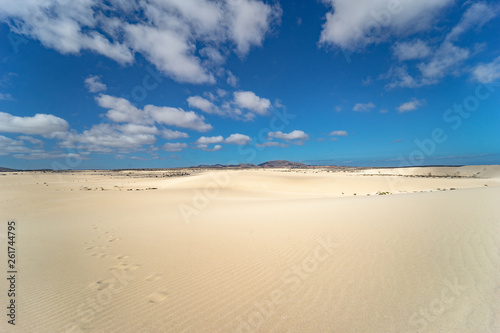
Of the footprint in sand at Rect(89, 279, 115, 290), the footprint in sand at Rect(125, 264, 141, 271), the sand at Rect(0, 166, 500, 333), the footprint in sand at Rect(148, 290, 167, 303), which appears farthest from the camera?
the footprint in sand at Rect(125, 264, 141, 271)

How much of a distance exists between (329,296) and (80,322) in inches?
144

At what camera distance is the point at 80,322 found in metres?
2.83

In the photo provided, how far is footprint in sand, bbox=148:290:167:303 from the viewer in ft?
10.7

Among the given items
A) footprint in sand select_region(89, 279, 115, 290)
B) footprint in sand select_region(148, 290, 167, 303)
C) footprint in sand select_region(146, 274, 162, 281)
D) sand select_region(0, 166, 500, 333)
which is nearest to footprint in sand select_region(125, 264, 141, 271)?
sand select_region(0, 166, 500, 333)

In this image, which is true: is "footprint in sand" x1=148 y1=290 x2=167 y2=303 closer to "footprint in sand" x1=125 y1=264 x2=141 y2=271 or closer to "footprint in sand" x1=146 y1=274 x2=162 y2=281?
"footprint in sand" x1=146 y1=274 x2=162 y2=281

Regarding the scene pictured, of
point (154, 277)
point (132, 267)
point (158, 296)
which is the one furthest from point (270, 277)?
point (132, 267)

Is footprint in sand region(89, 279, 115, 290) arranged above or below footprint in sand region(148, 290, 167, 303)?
above

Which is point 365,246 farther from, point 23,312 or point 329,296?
point 23,312

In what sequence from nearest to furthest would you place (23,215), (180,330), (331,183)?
1. (180,330)
2. (23,215)
3. (331,183)

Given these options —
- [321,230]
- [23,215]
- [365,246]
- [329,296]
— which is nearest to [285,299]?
[329,296]

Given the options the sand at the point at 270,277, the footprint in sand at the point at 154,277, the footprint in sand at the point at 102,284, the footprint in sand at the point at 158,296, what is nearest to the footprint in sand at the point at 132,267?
the sand at the point at 270,277

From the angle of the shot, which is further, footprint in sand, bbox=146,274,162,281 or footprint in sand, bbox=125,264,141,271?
footprint in sand, bbox=125,264,141,271

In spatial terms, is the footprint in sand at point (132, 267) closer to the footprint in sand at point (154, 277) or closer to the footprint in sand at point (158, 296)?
the footprint in sand at point (154, 277)

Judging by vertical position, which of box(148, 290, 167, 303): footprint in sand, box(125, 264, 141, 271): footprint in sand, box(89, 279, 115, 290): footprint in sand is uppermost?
box(89, 279, 115, 290): footprint in sand
